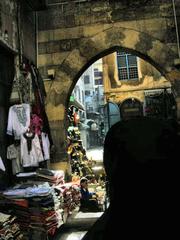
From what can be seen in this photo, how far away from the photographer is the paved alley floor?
16.4ft

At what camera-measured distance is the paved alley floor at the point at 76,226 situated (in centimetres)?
501

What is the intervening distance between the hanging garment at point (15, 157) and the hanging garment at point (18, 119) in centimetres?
20

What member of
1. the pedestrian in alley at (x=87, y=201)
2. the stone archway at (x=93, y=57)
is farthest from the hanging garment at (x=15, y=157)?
the stone archway at (x=93, y=57)

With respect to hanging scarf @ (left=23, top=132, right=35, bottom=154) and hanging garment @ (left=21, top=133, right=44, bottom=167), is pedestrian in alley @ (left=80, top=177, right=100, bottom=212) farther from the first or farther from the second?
hanging scarf @ (left=23, top=132, right=35, bottom=154)

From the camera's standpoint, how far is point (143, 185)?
4.92 ft

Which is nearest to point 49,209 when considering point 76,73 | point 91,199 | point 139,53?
point 91,199

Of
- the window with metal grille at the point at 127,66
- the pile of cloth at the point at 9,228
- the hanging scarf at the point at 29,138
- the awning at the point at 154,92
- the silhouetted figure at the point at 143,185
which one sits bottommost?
the pile of cloth at the point at 9,228

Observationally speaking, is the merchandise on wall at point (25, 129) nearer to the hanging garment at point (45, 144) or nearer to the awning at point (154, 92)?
the hanging garment at point (45, 144)

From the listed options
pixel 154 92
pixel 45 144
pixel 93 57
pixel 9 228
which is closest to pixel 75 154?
pixel 93 57

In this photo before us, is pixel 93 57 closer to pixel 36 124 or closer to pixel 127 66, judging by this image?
pixel 36 124

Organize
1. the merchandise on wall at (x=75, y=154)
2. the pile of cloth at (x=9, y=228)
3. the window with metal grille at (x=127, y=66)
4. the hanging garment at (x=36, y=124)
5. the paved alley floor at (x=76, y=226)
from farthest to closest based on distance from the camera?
the window with metal grille at (x=127, y=66) < the merchandise on wall at (x=75, y=154) < the hanging garment at (x=36, y=124) < the paved alley floor at (x=76, y=226) < the pile of cloth at (x=9, y=228)

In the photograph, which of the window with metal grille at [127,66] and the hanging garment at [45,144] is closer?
the hanging garment at [45,144]

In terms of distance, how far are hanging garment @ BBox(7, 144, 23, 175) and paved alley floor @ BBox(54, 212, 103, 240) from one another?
1220 millimetres

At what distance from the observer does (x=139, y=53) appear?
8164 mm
